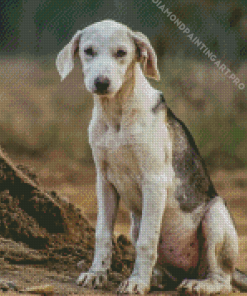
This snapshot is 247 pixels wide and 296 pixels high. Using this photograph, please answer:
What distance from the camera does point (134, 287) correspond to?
6191 mm

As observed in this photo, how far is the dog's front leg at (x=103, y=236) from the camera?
6520mm

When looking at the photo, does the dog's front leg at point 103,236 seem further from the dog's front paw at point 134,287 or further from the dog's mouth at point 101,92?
the dog's mouth at point 101,92

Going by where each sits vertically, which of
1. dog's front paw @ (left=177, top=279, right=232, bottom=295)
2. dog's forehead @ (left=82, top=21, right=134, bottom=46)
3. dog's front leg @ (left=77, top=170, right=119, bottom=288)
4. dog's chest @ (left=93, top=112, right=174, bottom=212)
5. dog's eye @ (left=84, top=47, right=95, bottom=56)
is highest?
dog's forehead @ (left=82, top=21, right=134, bottom=46)

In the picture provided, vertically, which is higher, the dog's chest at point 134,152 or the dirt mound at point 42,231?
the dog's chest at point 134,152

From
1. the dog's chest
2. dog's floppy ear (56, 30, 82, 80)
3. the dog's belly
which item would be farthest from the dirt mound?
dog's floppy ear (56, 30, 82, 80)

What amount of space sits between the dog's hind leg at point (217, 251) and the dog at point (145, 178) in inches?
0.5

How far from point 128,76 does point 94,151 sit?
93 cm

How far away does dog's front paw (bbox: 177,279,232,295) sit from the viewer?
644cm

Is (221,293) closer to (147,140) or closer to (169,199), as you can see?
(169,199)

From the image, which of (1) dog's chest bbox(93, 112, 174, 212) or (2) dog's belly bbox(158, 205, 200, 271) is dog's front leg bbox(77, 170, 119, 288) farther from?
(2) dog's belly bbox(158, 205, 200, 271)

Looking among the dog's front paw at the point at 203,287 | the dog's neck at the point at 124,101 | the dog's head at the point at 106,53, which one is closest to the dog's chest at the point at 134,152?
the dog's neck at the point at 124,101

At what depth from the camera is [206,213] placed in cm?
693


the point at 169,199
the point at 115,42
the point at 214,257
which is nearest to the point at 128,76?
the point at 115,42

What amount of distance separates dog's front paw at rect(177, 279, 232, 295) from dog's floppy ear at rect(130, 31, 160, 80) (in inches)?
91.9
